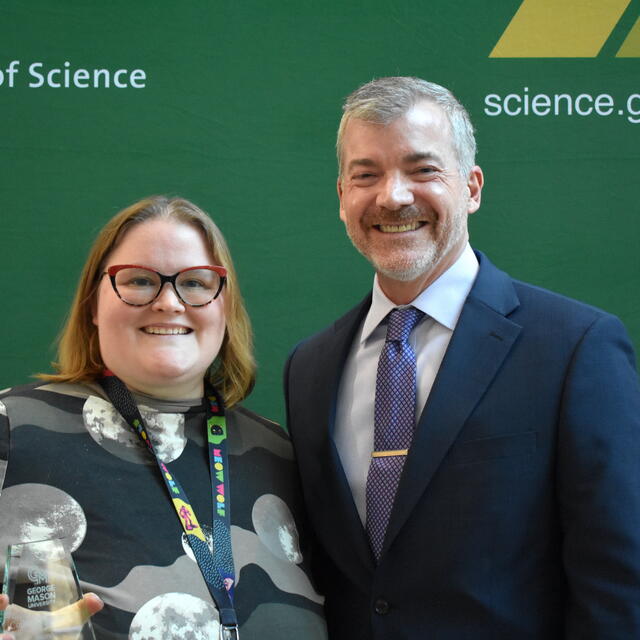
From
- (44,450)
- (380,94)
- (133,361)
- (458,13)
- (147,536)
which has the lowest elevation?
(147,536)

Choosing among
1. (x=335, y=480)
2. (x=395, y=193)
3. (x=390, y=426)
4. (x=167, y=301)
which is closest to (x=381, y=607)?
(x=335, y=480)

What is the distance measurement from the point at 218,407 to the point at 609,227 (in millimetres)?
1446

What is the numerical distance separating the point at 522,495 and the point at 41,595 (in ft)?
3.52

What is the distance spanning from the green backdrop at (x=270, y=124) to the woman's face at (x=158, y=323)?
74 cm

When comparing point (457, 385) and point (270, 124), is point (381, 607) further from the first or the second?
point (270, 124)

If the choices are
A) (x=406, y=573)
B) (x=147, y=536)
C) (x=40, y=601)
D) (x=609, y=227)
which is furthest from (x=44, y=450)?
(x=609, y=227)

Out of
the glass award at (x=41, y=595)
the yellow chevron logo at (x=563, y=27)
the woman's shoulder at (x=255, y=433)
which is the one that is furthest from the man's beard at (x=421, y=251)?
the glass award at (x=41, y=595)

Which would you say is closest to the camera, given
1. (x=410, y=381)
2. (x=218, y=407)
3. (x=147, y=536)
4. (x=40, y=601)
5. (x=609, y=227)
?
(x=40, y=601)

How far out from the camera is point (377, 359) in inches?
91.7

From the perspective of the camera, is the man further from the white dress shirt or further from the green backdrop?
the green backdrop

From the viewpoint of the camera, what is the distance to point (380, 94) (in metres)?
2.24

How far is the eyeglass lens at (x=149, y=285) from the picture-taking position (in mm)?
2186

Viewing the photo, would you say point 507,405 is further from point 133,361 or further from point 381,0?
point 381,0

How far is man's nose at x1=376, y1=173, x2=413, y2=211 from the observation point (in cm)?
220
